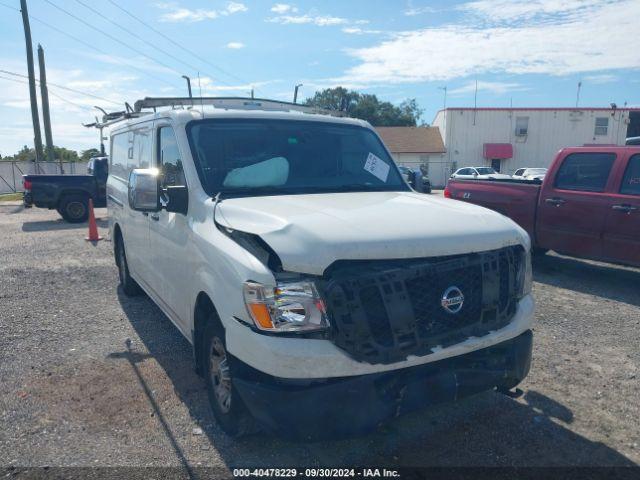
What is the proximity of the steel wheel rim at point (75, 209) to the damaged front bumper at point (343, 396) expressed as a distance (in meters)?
13.7

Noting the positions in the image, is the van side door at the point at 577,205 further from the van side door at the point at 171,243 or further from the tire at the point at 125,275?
the tire at the point at 125,275

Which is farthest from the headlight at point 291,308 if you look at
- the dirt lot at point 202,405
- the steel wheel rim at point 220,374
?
the dirt lot at point 202,405

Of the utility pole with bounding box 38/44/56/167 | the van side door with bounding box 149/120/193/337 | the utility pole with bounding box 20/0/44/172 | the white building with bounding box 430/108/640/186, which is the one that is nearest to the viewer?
the van side door with bounding box 149/120/193/337

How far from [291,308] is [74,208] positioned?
46.2ft

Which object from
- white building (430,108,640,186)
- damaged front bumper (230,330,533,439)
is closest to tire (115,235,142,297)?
damaged front bumper (230,330,533,439)

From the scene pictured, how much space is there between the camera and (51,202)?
1457 centimetres

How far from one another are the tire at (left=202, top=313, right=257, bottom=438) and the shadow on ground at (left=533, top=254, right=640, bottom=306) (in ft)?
17.8

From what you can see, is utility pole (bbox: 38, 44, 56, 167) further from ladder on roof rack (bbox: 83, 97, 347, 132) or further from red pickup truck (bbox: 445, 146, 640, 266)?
red pickup truck (bbox: 445, 146, 640, 266)

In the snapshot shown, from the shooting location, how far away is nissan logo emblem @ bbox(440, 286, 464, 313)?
2861mm

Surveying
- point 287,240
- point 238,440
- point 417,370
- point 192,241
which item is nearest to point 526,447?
point 417,370

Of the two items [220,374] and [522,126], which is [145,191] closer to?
[220,374]

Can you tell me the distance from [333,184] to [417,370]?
5.90ft

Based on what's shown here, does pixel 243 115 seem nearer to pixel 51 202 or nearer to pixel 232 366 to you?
pixel 232 366

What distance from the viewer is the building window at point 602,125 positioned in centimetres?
4034
